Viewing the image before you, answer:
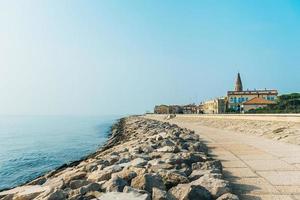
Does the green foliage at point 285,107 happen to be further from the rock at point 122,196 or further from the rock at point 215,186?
the rock at point 122,196

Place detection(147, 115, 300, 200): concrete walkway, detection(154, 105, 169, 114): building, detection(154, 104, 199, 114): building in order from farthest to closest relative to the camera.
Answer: detection(154, 105, 169, 114): building < detection(154, 104, 199, 114): building < detection(147, 115, 300, 200): concrete walkway

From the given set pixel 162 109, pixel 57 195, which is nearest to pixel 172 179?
pixel 57 195

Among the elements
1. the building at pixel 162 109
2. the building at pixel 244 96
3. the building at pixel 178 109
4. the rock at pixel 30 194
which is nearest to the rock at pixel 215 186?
the rock at pixel 30 194

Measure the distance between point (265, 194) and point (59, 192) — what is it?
2342 mm

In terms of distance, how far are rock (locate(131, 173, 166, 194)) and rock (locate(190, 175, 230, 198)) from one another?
1.50ft

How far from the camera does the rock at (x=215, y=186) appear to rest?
3955mm

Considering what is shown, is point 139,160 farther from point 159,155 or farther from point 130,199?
point 130,199

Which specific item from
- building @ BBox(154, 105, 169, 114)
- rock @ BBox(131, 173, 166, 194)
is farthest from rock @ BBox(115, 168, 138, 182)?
building @ BBox(154, 105, 169, 114)

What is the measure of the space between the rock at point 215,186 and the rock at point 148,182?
0.46 m

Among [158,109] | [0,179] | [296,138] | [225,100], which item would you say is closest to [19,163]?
[0,179]

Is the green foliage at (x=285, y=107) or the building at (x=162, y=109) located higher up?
the building at (x=162, y=109)

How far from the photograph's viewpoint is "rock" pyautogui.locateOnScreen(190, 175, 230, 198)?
396cm

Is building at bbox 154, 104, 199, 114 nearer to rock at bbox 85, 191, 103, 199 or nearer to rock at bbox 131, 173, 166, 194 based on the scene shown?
rock at bbox 131, 173, 166, 194

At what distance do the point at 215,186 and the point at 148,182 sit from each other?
2.48 feet
